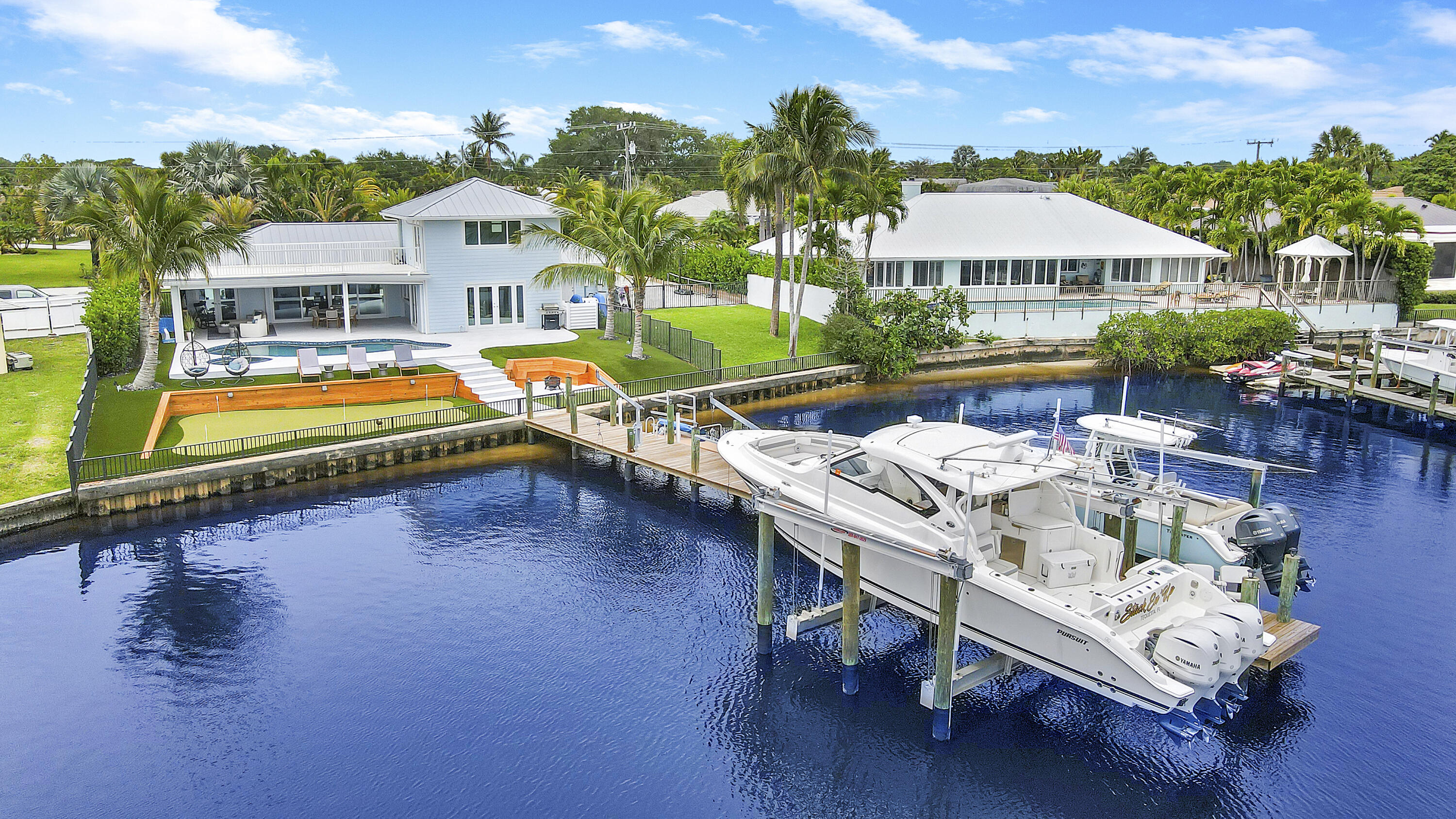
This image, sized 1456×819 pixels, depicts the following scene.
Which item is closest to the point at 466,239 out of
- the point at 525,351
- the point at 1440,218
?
the point at 525,351

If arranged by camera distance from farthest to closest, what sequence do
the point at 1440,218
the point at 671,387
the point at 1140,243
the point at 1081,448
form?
the point at 1440,218 < the point at 1140,243 < the point at 671,387 < the point at 1081,448

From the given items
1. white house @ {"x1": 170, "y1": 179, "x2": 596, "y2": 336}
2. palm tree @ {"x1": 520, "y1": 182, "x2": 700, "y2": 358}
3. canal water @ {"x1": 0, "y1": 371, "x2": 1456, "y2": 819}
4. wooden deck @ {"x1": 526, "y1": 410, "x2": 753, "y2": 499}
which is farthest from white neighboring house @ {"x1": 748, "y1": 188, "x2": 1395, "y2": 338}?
canal water @ {"x1": 0, "y1": 371, "x2": 1456, "y2": 819}

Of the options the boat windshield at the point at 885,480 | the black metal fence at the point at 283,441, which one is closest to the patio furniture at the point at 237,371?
the black metal fence at the point at 283,441

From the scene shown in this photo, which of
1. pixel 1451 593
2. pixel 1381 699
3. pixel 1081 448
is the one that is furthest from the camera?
pixel 1081 448

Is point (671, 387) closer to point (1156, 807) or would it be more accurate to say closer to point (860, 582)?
point (860, 582)

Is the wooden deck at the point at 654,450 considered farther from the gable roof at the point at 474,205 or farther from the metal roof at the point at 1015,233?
the metal roof at the point at 1015,233

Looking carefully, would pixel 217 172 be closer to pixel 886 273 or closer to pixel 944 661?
pixel 886 273
